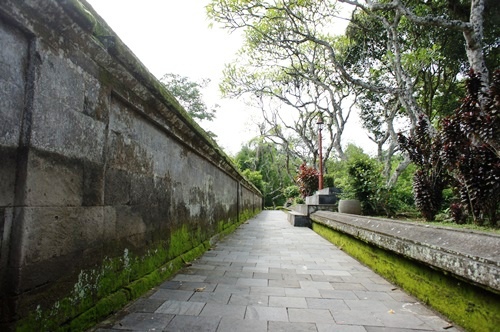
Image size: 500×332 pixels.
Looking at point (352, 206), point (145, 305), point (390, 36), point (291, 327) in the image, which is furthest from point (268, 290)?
point (390, 36)

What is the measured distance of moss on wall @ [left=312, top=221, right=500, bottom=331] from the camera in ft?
5.85

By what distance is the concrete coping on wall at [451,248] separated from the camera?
1706mm

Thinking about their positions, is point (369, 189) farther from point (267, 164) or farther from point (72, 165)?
point (267, 164)

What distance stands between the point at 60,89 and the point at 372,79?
1699 cm

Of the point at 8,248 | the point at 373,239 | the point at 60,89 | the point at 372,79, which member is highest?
the point at 372,79

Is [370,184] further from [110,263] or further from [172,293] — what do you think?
[110,263]

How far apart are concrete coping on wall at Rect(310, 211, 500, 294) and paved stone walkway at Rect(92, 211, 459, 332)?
0.42 m

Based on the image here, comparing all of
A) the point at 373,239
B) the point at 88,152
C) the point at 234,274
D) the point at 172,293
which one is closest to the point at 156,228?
the point at 172,293

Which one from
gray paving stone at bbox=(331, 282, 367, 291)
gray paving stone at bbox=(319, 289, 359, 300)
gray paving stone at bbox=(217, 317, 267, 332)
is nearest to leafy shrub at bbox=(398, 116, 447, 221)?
gray paving stone at bbox=(331, 282, 367, 291)

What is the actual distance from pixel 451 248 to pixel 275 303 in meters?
1.43

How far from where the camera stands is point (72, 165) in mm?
1788

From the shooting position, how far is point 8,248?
53.9 inches

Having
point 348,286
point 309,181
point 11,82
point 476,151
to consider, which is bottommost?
point 348,286

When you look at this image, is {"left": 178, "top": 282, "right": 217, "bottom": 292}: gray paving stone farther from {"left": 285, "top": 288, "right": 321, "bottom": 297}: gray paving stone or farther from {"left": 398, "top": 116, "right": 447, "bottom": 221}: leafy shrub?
{"left": 398, "top": 116, "right": 447, "bottom": 221}: leafy shrub
